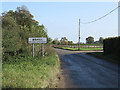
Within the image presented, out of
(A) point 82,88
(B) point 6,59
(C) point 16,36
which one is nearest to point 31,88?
(A) point 82,88

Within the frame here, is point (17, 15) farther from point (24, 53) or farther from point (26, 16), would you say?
point (24, 53)

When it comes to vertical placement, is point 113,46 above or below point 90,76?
above

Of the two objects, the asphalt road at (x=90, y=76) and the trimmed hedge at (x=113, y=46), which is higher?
the trimmed hedge at (x=113, y=46)

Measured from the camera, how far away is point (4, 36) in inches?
512

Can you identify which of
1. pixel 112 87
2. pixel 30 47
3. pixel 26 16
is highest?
pixel 26 16

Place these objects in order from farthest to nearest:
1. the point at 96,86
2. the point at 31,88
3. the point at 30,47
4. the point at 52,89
Answer: the point at 30,47
the point at 96,86
the point at 52,89
the point at 31,88

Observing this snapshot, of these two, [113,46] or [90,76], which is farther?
[113,46]

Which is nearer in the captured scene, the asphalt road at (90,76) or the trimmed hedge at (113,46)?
the asphalt road at (90,76)

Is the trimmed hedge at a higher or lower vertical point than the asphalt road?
higher

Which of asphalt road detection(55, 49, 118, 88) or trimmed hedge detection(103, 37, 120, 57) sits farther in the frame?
trimmed hedge detection(103, 37, 120, 57)

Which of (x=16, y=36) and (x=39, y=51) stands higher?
(x=16, y=36)

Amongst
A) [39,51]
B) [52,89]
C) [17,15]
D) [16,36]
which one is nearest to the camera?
[52,89]

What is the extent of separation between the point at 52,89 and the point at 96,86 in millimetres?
2066

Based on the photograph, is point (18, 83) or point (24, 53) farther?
point (24, 53)
